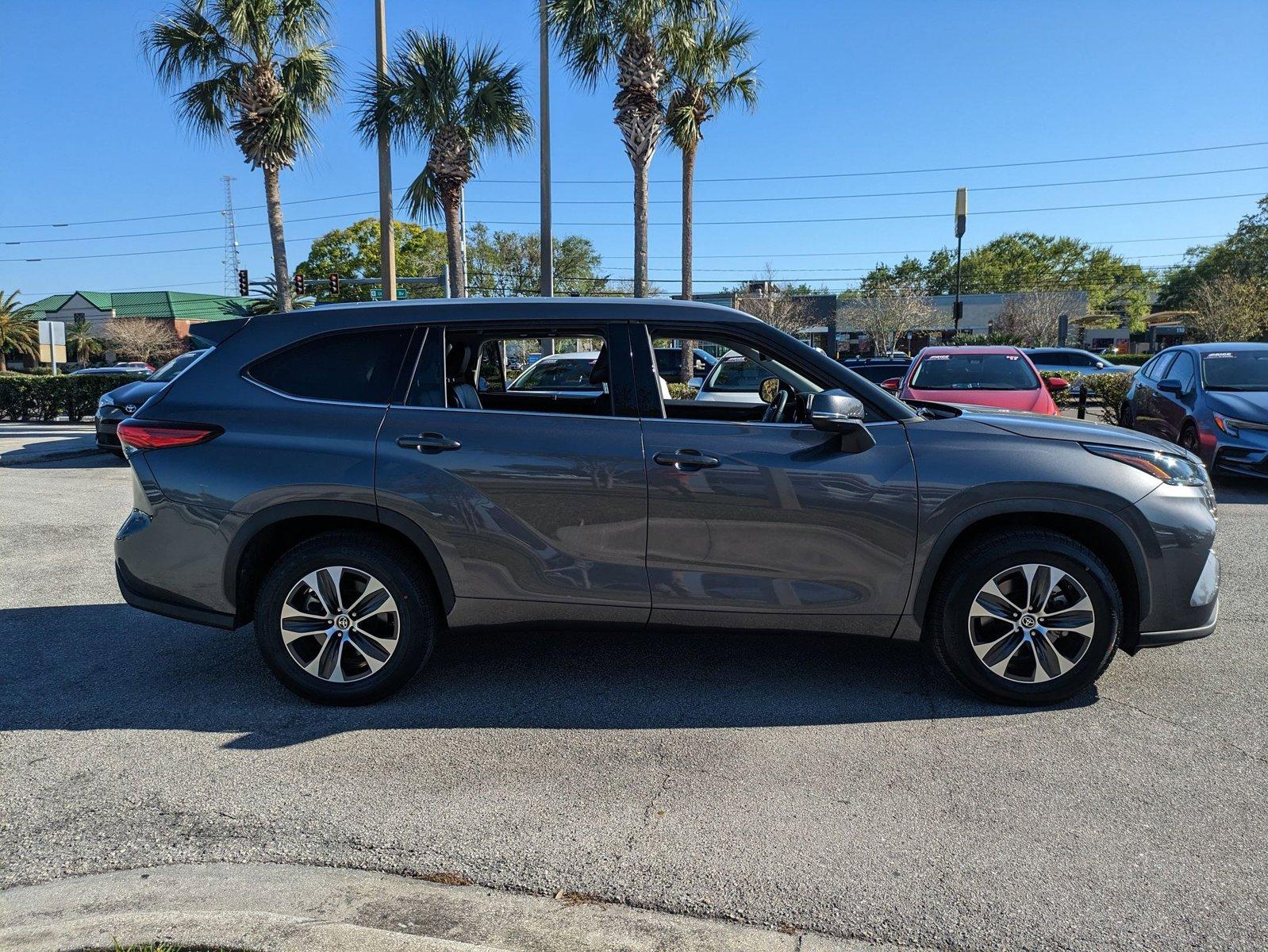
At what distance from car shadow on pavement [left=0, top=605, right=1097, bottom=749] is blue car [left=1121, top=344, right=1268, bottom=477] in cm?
695

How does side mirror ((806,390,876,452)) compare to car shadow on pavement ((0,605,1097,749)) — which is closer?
side mirror ((806,390,876,452))

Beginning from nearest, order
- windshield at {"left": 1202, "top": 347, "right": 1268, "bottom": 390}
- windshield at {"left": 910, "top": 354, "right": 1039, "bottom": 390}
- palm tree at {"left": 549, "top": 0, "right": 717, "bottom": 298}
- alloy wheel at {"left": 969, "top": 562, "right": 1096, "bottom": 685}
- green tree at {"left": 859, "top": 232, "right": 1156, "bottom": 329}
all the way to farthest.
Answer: alloy wheel at {"left": 969, "top": 562, "right": 1096, "bottom": 685} < windshield at {"left": 1202, "top": 347, "right": 1268, "bottom": 390} < windshield at {"left": 910, "top": 354, "right": 1039, "bottom": 390} < palm tree at {"left": 549, "top": 0, "right": 717, "bottom": 298} < green tree at {"left": 859, "top": 232, "right": 1156, "bottom": 329}

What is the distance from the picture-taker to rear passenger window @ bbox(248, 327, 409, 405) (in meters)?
4.20

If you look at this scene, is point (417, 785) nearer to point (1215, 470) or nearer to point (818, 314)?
point (1215, 470)

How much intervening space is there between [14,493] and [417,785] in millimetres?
9698

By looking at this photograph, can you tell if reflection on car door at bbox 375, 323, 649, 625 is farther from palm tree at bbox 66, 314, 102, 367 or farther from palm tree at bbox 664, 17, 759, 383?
palm tree at bbox 66, 314, 102, 367

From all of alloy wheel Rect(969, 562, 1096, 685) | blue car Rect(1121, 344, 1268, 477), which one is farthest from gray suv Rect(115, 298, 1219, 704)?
blue car Rect(1121, 344, 1268, 477)

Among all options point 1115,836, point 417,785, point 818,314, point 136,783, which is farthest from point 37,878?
point 818,314

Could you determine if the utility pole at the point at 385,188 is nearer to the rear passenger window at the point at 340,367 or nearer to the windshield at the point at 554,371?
the windshield at the point at 554,371

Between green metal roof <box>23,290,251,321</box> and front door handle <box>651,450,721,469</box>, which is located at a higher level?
green metal roof <box>23,290,251,321</box>

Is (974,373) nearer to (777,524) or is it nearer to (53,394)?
(777,524)

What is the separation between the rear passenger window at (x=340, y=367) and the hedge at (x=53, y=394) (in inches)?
753

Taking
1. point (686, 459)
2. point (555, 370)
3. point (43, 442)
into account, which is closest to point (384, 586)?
point (686, 459)

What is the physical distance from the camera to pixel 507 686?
14.7 feet
